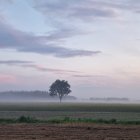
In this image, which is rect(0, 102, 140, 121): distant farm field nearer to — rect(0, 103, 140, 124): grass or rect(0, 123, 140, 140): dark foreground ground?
rect(0, 103, 140, 124): grass

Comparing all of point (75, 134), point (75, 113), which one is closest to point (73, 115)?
point (75, 113)

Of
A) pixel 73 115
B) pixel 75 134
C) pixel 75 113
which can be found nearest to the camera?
pixel 75 134

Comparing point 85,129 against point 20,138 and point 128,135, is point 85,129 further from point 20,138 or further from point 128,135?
point 20,138

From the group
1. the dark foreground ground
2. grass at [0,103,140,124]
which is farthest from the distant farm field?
the dark foreground ground

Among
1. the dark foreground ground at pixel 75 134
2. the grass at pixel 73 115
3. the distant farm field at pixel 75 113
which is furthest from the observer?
the distant farm field at pixel 75 113

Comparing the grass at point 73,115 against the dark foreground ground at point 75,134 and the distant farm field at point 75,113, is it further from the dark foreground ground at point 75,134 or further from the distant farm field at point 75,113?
the dark foreground ground at point 75,134

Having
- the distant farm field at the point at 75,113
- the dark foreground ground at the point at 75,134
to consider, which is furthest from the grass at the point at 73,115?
the dark foreground ground at the point at 75,134

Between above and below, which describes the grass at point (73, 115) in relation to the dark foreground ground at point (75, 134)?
above

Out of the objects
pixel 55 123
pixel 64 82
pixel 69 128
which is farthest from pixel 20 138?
pixel 64 82

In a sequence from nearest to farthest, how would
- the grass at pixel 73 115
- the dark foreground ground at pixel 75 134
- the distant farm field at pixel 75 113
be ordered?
1. the dark foreground ground at pixel 75 134
2. the grass at pixel 73 115
3. the distant farm field at pixel 75 113

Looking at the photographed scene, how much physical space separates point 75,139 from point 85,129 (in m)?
6.69

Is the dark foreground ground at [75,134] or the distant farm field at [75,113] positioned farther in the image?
the distant farm field at [75,113]

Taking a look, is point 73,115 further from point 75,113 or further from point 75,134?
point 75,134

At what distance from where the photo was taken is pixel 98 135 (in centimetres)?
2883
